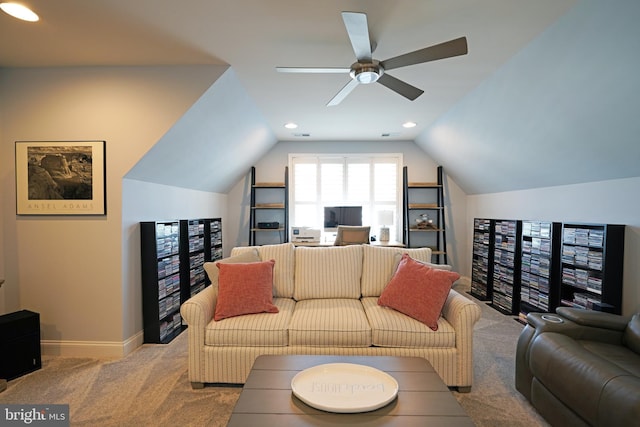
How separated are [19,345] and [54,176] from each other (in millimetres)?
1359

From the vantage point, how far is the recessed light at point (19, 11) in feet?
6.15

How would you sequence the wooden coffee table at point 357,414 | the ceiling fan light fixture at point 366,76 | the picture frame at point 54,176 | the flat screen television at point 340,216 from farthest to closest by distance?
the flat screen television at point 340,216, the picture frame at point 54,176, the ceiling fan light fixture at point 366,76, the wooden coffee table at point 357,414

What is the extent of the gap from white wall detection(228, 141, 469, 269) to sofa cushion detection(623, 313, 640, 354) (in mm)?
3441

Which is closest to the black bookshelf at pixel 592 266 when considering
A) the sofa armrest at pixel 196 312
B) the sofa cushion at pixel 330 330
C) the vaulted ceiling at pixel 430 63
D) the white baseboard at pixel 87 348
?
the vaulted ceiling at pixel 430 63

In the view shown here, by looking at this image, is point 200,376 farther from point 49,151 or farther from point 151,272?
point 49,151

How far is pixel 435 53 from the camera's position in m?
1.79

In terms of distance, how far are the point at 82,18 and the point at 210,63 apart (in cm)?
88

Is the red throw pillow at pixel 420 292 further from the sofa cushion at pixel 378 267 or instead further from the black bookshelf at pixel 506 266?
the black bookshelf at pixel 506 266

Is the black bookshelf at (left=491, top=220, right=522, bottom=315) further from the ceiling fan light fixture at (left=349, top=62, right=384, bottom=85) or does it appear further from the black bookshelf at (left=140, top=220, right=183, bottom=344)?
the black bookshelf at (left=140, top=220, right=183, bottom=344)

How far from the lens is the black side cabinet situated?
2.31 metres

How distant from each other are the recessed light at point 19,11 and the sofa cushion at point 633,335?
4.08 meters

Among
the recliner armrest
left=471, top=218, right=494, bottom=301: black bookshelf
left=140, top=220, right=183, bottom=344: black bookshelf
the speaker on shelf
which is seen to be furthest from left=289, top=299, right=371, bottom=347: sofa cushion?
the speaker on shelf

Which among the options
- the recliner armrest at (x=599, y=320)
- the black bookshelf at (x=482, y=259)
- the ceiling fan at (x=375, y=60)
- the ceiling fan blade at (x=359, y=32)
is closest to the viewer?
the ceiling fan blade at (x=359, y=32)

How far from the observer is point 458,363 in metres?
2.15
